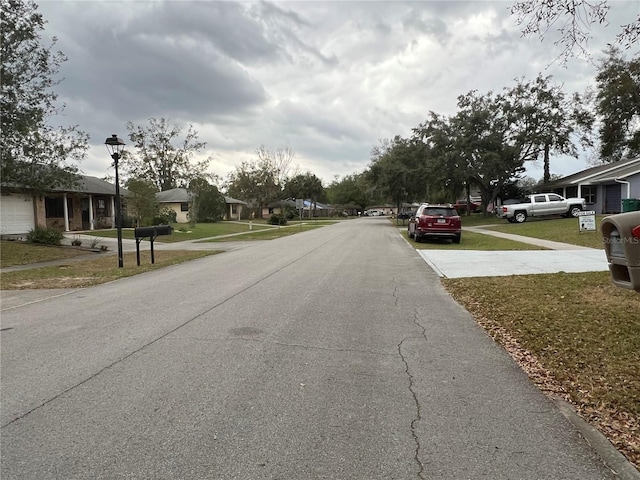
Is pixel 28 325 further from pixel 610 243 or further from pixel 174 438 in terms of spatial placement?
pixel 610 243

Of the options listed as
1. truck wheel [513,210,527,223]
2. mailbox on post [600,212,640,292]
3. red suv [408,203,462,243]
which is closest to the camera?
mailbox on post [600,212,640,292]

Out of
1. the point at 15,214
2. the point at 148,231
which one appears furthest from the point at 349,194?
the point at 148,231

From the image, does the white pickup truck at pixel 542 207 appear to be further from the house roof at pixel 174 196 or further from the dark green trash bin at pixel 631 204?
the house roof at pixel 174 196

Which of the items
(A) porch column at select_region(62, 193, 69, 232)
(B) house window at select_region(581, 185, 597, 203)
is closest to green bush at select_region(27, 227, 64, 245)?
(A) porch column at select_region(62, 193, 69, 232)

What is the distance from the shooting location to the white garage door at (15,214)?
23561 millimetres

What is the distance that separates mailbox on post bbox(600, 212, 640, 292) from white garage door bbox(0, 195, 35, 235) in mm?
26223

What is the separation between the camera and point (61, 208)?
30.4m

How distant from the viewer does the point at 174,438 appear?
A: 10.3 feet

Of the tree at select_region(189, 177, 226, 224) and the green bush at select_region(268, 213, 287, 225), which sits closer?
the tree at select_region(189, 177, 226, 224)

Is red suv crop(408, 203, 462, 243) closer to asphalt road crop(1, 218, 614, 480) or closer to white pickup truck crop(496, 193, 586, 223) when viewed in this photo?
asphalt road crop(1, 218, 614, 480)

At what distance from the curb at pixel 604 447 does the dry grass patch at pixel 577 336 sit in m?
0.06

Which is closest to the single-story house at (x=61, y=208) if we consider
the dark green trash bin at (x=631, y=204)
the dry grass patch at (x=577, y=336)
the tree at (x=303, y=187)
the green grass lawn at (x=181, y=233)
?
the green grass lawn at (x=181, y=233)

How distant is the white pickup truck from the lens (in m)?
30.3

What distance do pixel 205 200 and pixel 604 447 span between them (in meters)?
47.9
